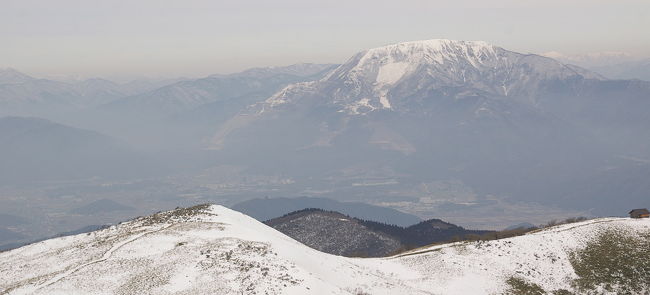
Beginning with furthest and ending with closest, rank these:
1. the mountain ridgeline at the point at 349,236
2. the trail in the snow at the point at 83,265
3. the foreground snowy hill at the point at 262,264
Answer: the mountain ridgeline at the point at 349,236 → the trail in the snow at the point at 83,265 → the foreground snowy hill at the point at 262,264

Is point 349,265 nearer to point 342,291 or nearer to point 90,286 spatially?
point 342,291

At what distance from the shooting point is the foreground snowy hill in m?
53.4

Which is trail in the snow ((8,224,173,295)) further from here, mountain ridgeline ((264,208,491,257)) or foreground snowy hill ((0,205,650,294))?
mountain ridgeline ((264,208,491,257))

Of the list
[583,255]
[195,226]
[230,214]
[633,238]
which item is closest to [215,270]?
[195,226]

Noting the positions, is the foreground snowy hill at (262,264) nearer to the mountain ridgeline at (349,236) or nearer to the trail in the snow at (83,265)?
the trail in the snow at (83,265)

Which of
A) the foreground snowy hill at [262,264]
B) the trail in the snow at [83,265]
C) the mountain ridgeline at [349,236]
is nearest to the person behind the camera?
the foreground snowy hill at [262,264]

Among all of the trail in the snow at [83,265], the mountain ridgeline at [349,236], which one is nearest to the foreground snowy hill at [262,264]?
the trail in the snow at [83,265]

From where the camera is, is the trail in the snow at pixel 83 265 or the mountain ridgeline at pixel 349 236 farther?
the mountain ridgeline at pixel 349 236

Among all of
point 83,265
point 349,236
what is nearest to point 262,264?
point 83,265

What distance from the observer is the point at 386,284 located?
6094cm

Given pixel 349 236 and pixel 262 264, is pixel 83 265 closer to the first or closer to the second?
pixel 262 264

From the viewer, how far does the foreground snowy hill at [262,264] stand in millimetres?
53438

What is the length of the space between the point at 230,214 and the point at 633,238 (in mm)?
54353

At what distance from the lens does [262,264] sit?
55531mm
